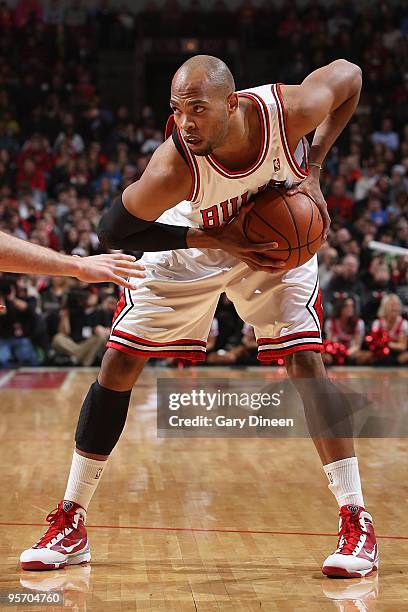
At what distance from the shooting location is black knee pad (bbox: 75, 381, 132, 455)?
148 inches

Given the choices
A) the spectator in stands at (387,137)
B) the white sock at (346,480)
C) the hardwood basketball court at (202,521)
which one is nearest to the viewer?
the hardwood basketball court at (202,521)

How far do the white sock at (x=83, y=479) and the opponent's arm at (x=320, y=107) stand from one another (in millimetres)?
1263

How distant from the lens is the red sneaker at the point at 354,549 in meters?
3.42

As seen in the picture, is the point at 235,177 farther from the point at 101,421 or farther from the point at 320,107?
the point at 101,421

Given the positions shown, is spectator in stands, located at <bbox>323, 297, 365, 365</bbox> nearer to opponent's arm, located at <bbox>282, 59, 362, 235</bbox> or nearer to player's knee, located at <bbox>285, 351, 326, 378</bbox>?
opponent's arm, located at <bbox>282, 59, 362, 235</bbox>

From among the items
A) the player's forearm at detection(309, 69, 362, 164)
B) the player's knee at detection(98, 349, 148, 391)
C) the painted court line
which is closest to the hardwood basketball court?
the painted court line

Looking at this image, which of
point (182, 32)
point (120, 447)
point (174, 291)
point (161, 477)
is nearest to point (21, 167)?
point (182, 32)

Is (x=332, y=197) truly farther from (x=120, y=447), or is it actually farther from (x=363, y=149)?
(x=120, y=447)

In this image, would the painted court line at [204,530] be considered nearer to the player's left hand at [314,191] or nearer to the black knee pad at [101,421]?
the black knee pad at [101,421]

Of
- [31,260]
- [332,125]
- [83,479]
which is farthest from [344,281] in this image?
[31,260]

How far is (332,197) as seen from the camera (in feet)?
45.2

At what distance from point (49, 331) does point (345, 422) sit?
8.06m

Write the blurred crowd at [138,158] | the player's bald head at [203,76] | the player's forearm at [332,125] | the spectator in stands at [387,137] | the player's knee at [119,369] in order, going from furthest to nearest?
the spectator in stands at [387,137] → the blurred crowd at [138,158] → the player's forearm at [332,125] → the player's knee at [119,369] → the player's bald head at [203,76]

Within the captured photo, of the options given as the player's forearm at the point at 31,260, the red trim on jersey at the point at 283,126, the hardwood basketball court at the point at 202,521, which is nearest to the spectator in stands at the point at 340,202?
the hardwood basketball court at the point at 202,521
